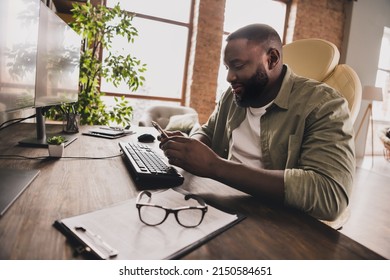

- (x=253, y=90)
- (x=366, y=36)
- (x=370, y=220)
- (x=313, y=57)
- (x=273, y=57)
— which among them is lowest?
(x=370, y=220)

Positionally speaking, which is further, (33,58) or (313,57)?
(313,57)

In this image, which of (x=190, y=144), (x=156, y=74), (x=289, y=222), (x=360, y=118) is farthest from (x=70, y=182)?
(x=360, y=118)

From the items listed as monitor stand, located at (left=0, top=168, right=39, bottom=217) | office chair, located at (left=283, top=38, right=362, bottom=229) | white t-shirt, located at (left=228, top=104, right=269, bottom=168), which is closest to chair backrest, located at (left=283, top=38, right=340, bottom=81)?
office chair, located at (left=283, top=38, right=362, bottom=229)

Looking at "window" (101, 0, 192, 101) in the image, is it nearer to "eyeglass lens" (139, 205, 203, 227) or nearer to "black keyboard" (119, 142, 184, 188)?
"black keyboard" (119, 142, 184, 188)

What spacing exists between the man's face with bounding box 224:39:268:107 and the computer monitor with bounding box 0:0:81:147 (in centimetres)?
70

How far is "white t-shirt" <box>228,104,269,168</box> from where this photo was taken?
1169mm

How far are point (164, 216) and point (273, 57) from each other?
0.81 metres

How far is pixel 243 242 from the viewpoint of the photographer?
1.74 feet

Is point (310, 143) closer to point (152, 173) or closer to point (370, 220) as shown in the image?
point (152, 173)

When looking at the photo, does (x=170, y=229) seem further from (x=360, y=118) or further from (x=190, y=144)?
(x=360, y=118)

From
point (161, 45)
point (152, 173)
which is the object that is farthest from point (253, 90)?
point (161, 45)

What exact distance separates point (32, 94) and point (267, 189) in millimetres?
887

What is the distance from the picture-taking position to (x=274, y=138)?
3.45ft

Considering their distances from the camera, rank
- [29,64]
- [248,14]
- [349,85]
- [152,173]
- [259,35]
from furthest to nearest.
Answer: [248,14]
[349,85]
[259,35]
[29,64]
[152,173]
